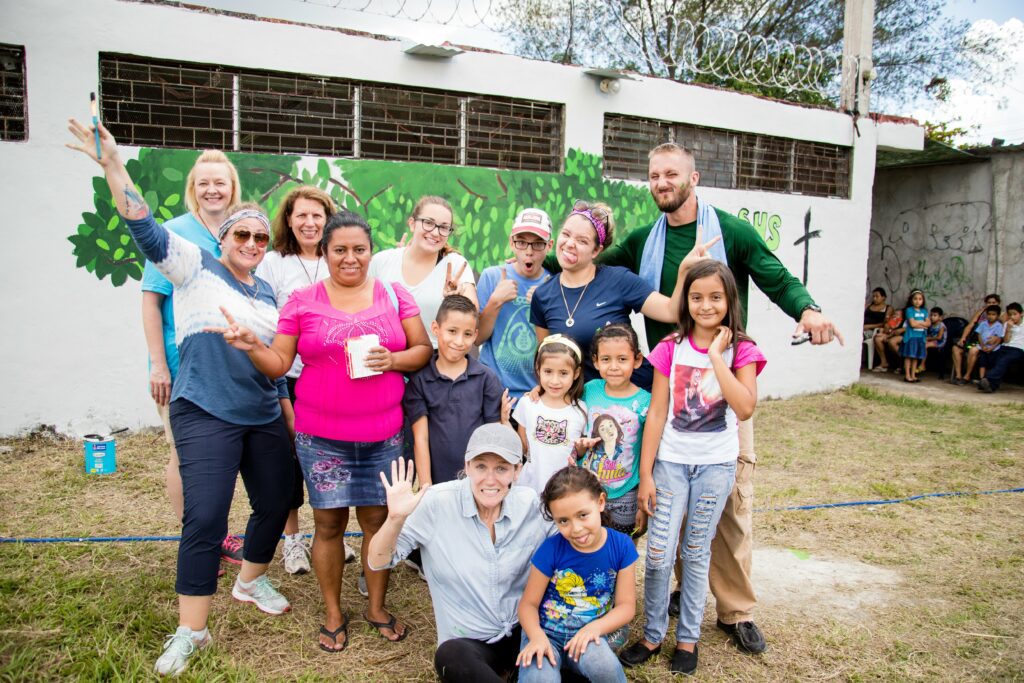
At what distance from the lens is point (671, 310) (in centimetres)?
316

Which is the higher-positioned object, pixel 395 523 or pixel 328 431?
pixel 328 431

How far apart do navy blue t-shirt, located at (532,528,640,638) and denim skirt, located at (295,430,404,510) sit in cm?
79

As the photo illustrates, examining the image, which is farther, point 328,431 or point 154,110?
point 154,110

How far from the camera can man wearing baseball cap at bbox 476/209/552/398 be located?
3416 mm

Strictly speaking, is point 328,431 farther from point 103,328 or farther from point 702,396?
point 103,328

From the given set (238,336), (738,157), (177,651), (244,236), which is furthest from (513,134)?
(177,651)

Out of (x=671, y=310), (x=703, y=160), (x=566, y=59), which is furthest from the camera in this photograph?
(x=703, y=160)

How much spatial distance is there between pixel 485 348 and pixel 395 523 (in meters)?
1.24

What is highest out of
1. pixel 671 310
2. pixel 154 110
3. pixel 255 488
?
pixel 154 110

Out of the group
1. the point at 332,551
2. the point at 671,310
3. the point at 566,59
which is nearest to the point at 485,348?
the point at 671,310

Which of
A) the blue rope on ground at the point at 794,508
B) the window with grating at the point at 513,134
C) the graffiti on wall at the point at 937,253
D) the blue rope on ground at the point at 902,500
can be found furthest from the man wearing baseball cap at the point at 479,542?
the graffiti on wall at the point at 937,253

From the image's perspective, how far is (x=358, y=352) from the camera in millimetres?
2840

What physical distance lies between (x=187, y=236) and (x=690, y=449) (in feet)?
7.52

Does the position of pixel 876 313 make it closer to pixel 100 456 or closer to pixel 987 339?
pixel 987 339
